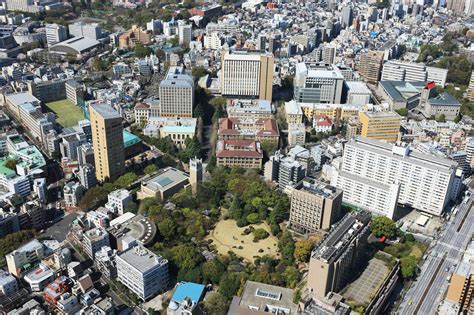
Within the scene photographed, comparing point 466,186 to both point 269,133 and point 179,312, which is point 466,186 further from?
point 179,312

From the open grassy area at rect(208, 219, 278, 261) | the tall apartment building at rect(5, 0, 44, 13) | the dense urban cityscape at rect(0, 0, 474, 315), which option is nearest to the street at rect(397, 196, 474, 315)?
the dense urban cityscape at rect(0, 0, 474, 315)

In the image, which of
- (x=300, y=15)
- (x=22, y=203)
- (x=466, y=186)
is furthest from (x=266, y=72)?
(x=300, y=15)

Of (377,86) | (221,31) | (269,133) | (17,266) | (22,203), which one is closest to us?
(17,266)

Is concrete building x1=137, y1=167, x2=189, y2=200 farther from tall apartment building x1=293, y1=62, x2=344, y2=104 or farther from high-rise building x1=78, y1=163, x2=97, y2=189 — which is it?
tall apartment building x1=293, y1=62, x2=344, y2=104

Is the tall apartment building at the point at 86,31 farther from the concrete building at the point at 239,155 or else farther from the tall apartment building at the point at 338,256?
the tall apartment building at the point at 338,256

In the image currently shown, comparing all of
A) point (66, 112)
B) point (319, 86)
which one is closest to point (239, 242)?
point (319, 86)
